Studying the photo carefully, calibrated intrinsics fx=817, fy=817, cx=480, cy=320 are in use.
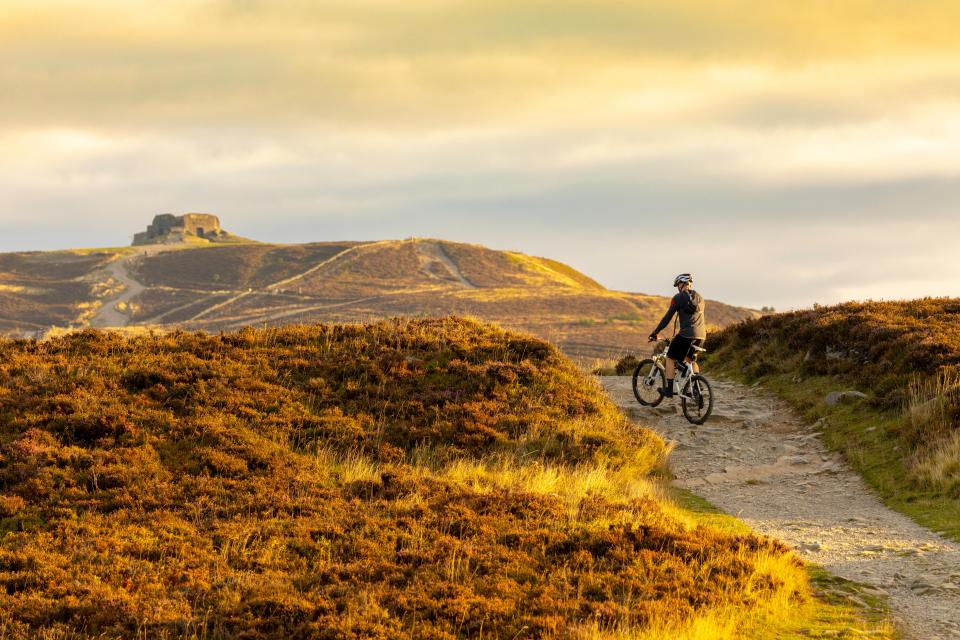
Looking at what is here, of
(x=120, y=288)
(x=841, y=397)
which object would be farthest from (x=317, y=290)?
(x=841, y=397)

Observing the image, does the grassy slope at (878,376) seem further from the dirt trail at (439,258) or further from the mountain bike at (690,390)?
the dirt trail at (439,258)

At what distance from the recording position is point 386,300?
104 meters

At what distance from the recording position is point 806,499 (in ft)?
45.3

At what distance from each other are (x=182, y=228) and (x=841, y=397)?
18232cm

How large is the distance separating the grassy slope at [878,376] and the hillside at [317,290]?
4310 centimetres

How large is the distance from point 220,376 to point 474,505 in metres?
7.53

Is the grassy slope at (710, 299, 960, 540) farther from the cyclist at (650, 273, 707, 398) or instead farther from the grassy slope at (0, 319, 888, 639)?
the grassy slope at (0, 319, 888, 639)

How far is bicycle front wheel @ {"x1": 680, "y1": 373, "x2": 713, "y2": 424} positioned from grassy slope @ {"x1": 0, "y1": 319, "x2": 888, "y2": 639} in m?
1.97

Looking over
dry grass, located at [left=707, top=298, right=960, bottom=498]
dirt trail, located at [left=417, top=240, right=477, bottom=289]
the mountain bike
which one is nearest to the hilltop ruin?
dirt trail, located at [left=417, top=240, right=477, bottom=289]

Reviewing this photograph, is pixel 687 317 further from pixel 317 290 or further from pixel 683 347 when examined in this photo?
pixel 317 290

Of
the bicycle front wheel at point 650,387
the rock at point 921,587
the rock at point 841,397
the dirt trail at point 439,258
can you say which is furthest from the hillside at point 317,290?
the rock at point 921,587

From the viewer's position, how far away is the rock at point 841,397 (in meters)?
18.2

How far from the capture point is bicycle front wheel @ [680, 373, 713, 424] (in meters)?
18.6

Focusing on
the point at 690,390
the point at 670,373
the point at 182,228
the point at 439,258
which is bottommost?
the point at 690,390
